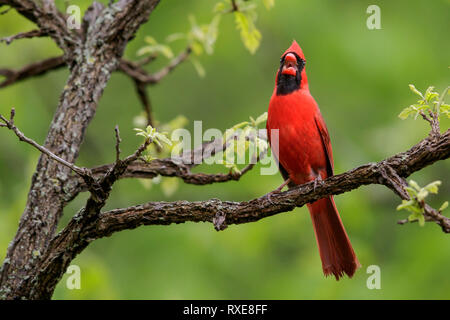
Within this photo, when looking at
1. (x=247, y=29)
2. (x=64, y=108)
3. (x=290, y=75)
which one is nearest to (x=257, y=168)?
(x=290, y=75)

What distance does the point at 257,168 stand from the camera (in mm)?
5520

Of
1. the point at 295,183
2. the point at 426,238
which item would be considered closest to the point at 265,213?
the point at 295,183

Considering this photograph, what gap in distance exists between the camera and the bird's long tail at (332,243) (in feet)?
11.4

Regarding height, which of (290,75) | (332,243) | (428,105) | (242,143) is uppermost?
(290,75)

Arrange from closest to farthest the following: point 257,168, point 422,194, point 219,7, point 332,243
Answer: point 422,194 → point 332,243 → point 219,7 → point 257,168

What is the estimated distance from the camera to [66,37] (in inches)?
137

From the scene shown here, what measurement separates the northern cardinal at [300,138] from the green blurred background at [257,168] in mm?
1478

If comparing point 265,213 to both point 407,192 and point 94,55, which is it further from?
point 94,55

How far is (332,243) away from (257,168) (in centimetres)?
201

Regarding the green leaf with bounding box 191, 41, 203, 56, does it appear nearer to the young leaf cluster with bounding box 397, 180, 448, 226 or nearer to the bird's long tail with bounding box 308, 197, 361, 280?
the bird's long tail with bounding box 308, 197, 361, 280

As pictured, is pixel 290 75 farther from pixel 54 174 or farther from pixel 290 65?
pixel 54 174

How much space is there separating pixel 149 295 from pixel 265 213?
255 centimetres

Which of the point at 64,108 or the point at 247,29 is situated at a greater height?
the point at 247,29

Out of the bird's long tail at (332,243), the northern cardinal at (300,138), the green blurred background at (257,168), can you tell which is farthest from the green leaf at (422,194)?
the green blurred background at (257,168)
